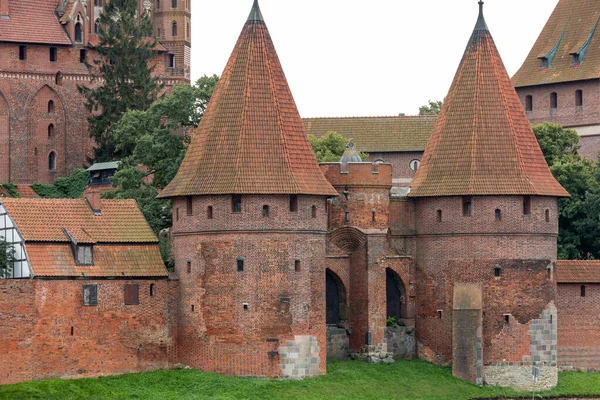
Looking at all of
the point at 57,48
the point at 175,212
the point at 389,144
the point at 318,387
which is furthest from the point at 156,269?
the point at 57,48

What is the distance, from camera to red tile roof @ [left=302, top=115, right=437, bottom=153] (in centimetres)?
8169

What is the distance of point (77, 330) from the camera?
5472 cm

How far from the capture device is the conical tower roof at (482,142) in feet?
193

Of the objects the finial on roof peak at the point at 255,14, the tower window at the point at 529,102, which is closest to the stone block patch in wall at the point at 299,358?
the finial on roof peak at the point at 255,14

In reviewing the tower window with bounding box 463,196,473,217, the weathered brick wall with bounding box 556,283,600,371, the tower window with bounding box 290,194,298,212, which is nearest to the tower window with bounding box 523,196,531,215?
the tower window with bounding box 463,196,473,217

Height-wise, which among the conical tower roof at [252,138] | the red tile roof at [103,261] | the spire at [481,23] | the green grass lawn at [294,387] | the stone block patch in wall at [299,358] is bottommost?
the green grass lawn at [294,387]

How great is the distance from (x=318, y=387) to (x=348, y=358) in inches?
202

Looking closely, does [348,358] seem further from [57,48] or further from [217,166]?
[57,48]

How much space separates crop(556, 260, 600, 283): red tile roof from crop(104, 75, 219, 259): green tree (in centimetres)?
1327

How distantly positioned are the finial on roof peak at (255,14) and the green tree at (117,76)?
1091 inches

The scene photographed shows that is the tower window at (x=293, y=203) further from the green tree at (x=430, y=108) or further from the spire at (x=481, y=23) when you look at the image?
the green tree at (x=430, y=108)

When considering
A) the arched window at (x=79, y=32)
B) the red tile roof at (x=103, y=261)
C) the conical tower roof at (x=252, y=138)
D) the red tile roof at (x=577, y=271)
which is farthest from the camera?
the arched window at (x=79, y=32)

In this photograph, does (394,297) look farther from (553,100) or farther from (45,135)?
(45,135)

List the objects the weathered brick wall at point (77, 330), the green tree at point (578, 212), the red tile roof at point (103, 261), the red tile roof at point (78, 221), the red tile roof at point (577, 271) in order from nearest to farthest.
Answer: the weathered brick wall at point (77, 330) < the red tile roof at point (103, 261) < the red tile roof at point (78, 221) < the red tile roof at point (577, 271) < the green tree at point (578, 212)
